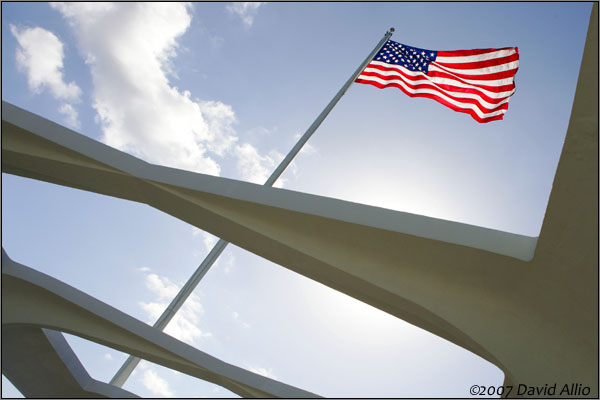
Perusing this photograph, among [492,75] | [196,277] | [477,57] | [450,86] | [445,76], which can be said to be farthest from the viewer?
[445,76]

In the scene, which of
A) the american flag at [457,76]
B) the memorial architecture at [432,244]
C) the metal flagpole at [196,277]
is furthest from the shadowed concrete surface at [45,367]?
the american flag at [457,76]

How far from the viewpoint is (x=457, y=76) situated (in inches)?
389

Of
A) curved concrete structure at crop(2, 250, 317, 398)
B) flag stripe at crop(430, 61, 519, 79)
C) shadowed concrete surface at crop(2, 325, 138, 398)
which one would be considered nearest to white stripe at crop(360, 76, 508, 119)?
flag stripe at crop(430, 61, 519, 79)

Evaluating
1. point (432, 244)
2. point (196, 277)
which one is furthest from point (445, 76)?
point (196, 277)

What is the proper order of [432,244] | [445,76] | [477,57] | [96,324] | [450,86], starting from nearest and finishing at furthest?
[432,244] < [96,324] < [477,57] < [450,86] < [445,76]

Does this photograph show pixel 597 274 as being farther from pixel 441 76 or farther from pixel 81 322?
pixel 81 322

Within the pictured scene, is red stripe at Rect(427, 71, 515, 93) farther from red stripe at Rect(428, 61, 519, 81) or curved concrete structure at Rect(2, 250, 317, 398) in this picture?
curved concrete structure at Rect(2, 250, 317, 398)

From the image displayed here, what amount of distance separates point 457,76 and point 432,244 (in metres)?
6.91

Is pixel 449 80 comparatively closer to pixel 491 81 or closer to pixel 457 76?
pixel 457 76

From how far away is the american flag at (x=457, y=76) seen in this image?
9469 millimetres

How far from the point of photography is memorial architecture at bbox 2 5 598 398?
3.59 metres

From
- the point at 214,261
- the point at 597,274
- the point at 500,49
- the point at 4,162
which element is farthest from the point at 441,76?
the point at 4,162

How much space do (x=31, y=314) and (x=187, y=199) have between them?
515cm

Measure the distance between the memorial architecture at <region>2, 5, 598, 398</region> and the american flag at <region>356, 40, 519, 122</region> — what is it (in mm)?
6166
